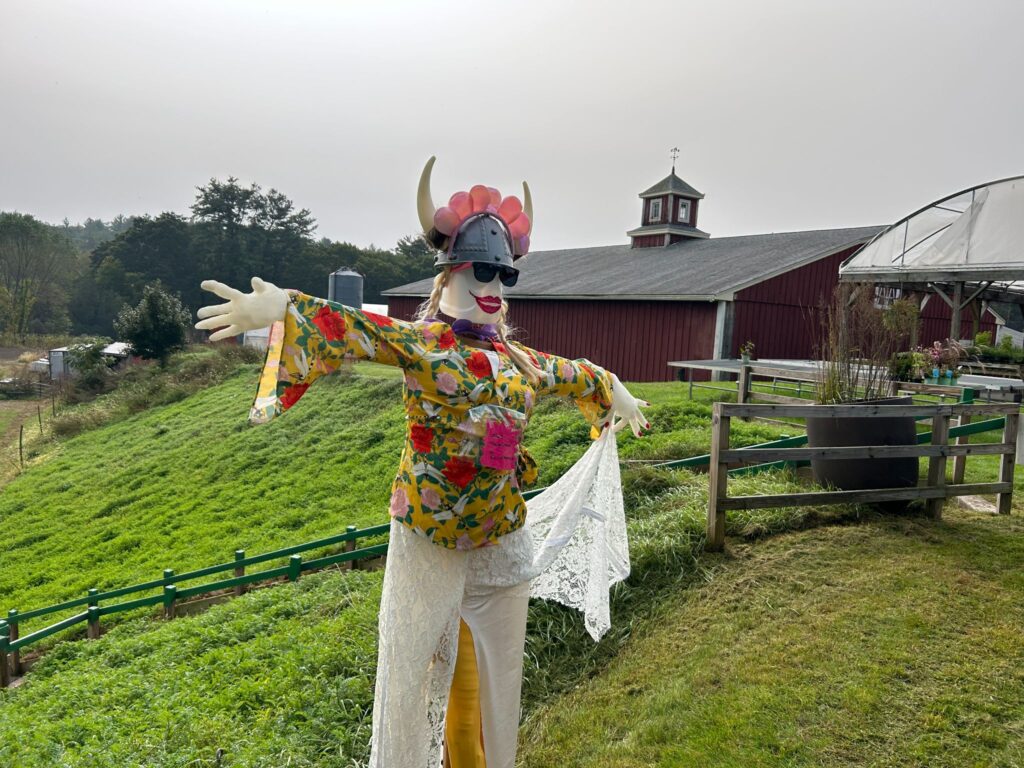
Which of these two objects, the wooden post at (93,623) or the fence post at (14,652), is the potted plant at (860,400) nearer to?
the wooden post at (93,623)

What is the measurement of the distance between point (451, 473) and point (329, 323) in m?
0.62

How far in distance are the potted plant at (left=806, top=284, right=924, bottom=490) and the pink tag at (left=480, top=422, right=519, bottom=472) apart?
343cm

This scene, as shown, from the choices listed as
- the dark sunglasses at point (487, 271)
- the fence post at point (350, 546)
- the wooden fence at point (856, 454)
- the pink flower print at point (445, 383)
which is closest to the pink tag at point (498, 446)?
the pink flower print at point (445, 383)

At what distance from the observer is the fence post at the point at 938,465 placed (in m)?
4.87

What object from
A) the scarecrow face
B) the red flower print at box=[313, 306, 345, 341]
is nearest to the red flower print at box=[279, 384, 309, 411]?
the red flower print at box=[313, 306, 345, 341]

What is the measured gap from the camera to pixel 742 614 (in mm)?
→ 3789

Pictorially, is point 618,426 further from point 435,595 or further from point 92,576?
point 92,576

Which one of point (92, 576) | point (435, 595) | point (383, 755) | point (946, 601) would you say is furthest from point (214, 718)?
point (92, 576)

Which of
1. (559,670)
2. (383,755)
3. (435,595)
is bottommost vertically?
(559,670)

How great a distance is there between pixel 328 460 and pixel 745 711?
8939 mm

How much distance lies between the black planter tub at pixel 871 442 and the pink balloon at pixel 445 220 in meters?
3.62

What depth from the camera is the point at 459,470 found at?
234cm

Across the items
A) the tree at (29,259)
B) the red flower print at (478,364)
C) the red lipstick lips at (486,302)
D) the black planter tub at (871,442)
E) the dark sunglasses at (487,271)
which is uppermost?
A: the tree at (29,259)

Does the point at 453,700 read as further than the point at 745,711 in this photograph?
No
